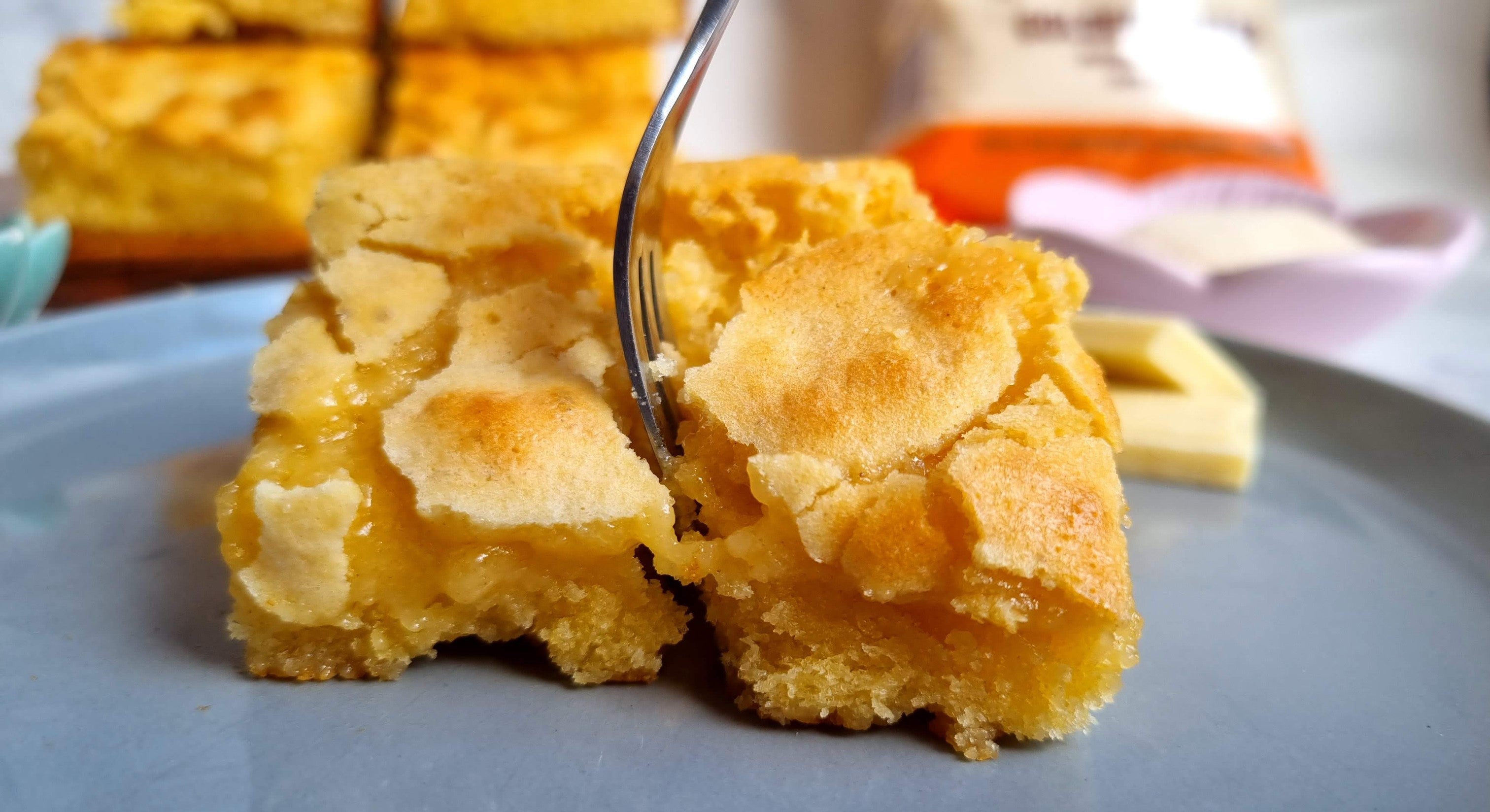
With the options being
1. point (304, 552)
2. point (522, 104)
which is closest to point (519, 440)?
point (304, 552)

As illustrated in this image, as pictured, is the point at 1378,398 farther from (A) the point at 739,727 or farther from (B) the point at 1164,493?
(A) the point at 739,727

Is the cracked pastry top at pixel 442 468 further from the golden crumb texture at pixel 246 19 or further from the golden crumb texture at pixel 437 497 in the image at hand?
the golden crumb texture at pixel 246 19

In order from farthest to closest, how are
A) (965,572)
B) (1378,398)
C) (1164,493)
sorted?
1. (1378,398)
2. (1164,493)
3. (965,572)

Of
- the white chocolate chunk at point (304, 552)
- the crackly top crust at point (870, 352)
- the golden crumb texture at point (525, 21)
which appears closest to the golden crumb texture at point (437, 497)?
the white chocolate chunk at point (304, 552)

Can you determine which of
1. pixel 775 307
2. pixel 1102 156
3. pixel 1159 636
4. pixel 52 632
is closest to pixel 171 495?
pixel 52 632

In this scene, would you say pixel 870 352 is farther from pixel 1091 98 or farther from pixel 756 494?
pixel 1091 98

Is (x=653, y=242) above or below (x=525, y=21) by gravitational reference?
below
